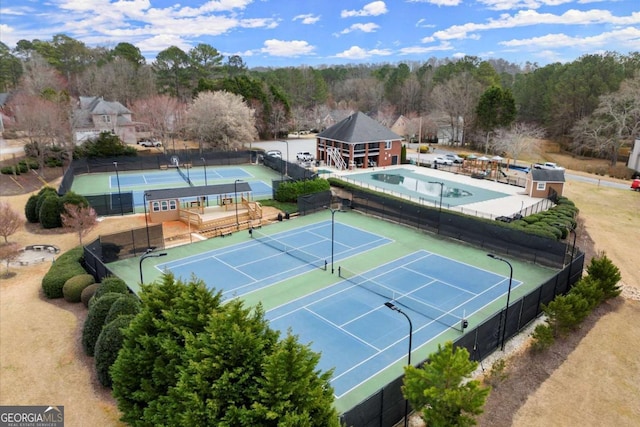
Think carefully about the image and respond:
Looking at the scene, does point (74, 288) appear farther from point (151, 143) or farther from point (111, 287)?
point (151, 143)

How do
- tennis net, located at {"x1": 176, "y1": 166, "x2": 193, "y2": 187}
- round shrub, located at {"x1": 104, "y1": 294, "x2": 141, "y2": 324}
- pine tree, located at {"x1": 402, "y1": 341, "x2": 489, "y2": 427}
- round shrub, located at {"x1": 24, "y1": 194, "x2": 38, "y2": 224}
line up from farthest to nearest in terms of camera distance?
tennis net, located at {"x1": 176, "y1": 166, "x2": 193, "y2": 187}
round shrub, located at {"x1": 24, "y1": 194, "x2": 38, "y2": 224}
round shrub, located at {"x1": 104, "y1": 294, "x2": 141, "y2": 324}
pine tree, located at {"x1": 402, "y1": 341, "x2": 489, "y2": 427}

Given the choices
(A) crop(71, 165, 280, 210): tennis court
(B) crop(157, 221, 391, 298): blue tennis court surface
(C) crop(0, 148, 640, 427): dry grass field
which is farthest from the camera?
(A) crop(71, 165, 280, 210): tennis court

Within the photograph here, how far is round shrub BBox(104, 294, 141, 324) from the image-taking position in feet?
51.3

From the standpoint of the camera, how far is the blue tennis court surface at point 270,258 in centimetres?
2398

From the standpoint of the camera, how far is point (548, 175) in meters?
40.6

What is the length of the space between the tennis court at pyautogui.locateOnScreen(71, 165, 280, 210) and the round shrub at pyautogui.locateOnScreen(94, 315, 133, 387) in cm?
2536

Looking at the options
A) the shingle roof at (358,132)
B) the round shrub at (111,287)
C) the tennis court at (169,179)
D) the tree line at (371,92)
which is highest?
the tree line at (371,92)

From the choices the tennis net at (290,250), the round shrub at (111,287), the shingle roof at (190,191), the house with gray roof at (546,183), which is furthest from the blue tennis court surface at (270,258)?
the house with gray roof at (546,183)

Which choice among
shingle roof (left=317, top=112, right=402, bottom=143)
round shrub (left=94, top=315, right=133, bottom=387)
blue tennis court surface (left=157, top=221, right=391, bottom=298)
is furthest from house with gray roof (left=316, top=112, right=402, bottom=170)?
round shrub (left=94, top=315, right=133, bottom=387)

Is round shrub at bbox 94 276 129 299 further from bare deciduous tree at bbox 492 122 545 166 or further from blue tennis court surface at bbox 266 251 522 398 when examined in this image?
bare deciduous tree at bbox 492 122 545 166

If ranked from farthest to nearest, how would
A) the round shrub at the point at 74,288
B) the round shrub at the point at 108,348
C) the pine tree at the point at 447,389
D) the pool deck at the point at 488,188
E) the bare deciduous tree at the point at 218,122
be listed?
the bare deciduous tree at the point at 218,122 < the pool deck at the point at 488,188 < the round shrub at the point at 74,288 < the round shrub at the point at 108,348 < the pine tree at the point at 447,389

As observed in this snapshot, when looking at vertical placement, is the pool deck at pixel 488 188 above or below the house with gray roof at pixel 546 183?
below

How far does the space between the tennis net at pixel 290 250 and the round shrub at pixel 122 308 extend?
11.7m

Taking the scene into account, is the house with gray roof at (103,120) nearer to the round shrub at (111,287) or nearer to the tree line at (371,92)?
the tree line at (371,92)
